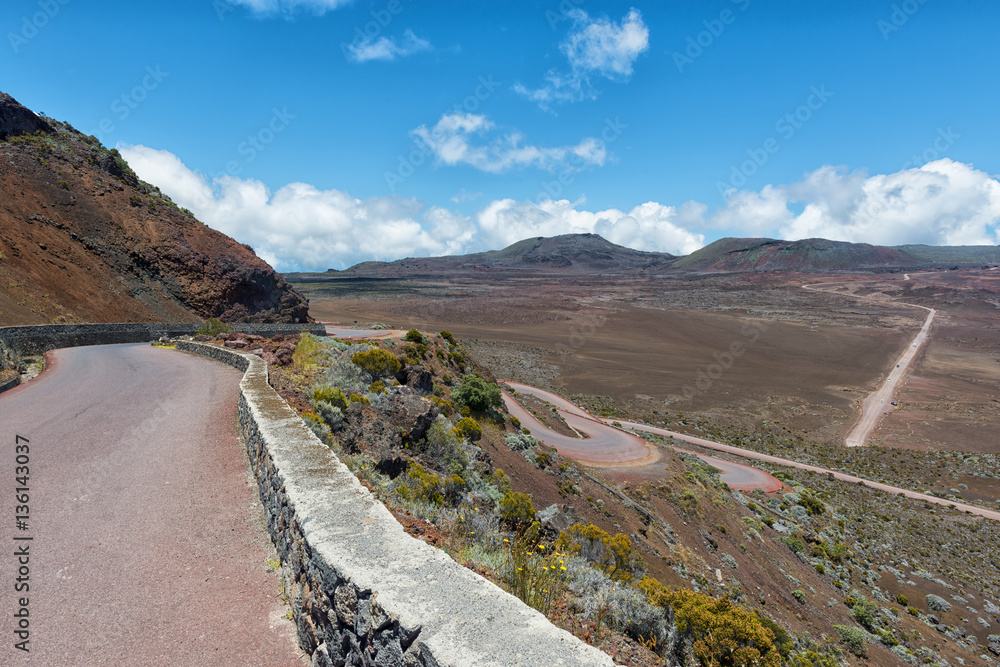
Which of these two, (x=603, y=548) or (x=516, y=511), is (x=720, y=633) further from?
(x=516, y=511)

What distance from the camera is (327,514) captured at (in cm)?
361

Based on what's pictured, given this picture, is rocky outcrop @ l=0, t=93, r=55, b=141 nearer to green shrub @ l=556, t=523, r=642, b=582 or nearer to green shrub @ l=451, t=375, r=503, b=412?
green shrub @ l=451, t=375, r=503, b=412

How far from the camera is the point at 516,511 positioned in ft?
32.1

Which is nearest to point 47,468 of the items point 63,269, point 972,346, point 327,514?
point 327,514

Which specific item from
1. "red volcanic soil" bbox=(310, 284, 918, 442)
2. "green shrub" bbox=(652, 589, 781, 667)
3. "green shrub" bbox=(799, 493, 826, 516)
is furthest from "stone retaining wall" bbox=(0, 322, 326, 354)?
"green shrub" bbox=(799, 493, 826, 516)

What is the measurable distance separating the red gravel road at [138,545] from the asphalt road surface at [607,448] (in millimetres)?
16422

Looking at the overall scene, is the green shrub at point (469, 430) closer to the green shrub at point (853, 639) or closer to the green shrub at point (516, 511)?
the green shrub at point (516, 511)

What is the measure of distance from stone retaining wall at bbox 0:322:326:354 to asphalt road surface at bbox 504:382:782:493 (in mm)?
18751

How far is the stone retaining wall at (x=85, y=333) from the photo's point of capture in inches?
654

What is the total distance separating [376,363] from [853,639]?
651 inches

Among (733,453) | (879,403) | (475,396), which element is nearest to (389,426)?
(475,396)

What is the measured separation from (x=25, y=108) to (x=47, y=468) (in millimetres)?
44924

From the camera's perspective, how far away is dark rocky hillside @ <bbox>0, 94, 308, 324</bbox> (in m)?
25.0

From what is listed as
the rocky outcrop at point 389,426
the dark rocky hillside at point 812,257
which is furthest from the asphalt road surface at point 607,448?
the dark rocky hillside at point 812,257
